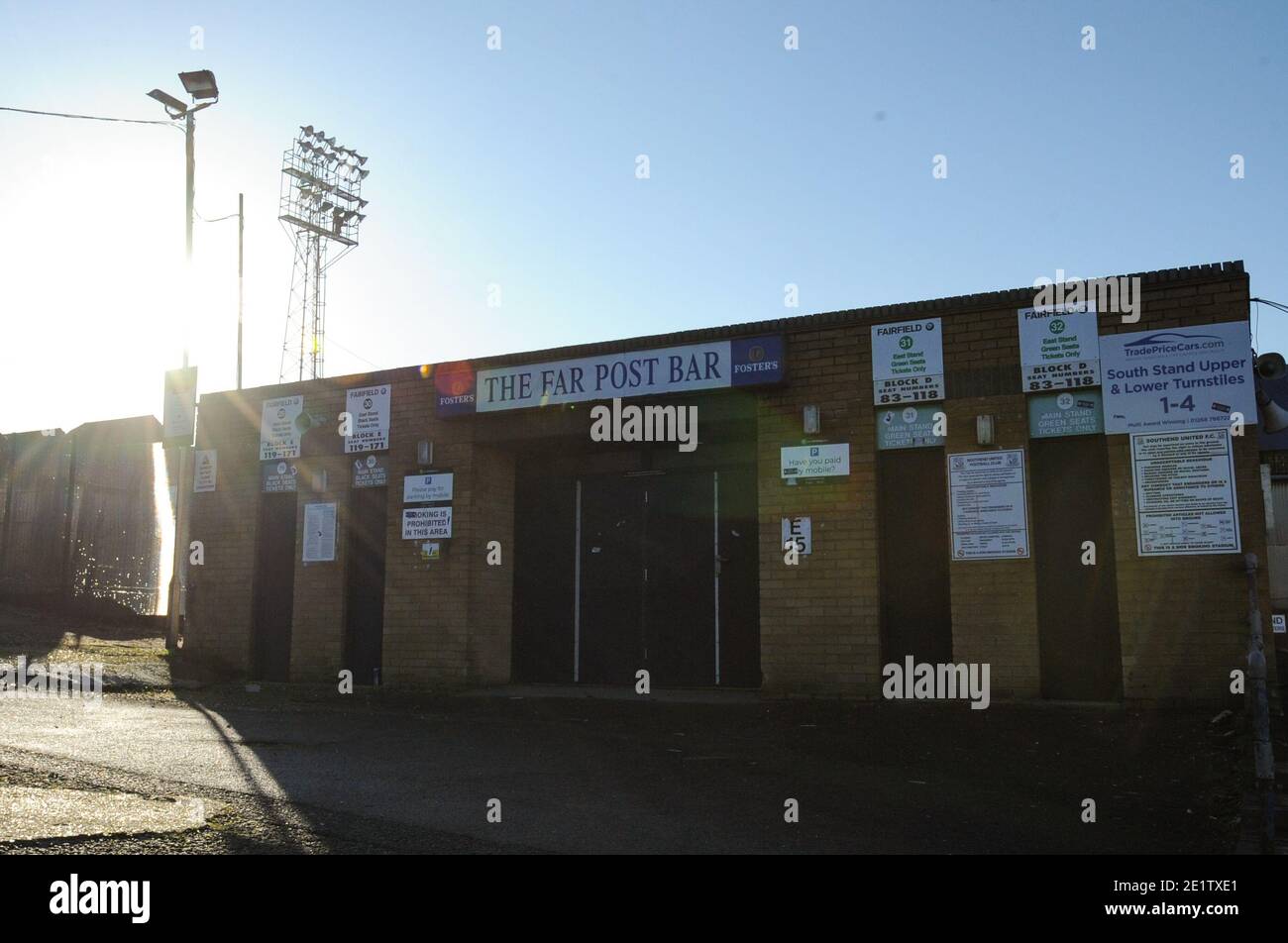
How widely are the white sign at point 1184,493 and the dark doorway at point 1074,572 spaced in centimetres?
40

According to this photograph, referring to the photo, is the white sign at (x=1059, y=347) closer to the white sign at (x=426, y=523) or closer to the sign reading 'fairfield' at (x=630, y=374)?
the sign reading 'fairfield' at (x=630, y=374)

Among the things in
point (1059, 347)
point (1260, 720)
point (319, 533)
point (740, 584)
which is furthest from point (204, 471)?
point (1260, 720)

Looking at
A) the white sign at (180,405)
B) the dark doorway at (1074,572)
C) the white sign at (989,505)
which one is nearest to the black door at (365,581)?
the white sign at (180,405)

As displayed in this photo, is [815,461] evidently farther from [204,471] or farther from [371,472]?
[204,471]

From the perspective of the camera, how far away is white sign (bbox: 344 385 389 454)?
1442 cm

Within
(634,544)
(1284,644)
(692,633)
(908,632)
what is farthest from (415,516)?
(1284,644)

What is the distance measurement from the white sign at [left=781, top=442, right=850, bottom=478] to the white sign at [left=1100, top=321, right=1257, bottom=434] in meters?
2.69

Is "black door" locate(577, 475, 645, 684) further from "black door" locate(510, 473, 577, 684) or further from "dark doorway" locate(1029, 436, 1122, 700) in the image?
"dark doorway" locate(1029, 436, 1122, 700)

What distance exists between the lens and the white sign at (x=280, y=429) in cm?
1523

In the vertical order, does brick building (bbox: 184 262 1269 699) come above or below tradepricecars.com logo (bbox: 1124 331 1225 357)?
below

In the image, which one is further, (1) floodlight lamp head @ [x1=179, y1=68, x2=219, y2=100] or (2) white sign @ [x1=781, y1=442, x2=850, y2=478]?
Answer: (1) floodlight lamp head @ [x1=179, y1=68, x2=219, y2=100]

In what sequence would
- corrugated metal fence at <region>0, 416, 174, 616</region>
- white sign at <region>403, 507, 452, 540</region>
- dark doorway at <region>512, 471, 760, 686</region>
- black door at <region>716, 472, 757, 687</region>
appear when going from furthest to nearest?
corrugated metal fence at <region>0, 416, 174, 616</region>, white sign at <region>403, 507, 452, 540</region>, dark doorway at <region>512, 471, 760, 686</region>, black door at <region>716, 472, 757, 687</region>

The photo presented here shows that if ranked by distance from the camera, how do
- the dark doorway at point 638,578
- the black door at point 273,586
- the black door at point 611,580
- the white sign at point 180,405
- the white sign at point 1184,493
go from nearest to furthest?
the white sign at point 1184,493
the dark doorway at point 638,578
the black door at point 611,580
the black door at point 273,586
the white sign at point 180,405

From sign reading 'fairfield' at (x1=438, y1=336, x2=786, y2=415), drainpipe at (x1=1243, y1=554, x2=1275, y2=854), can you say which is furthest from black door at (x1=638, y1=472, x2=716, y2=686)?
drainpipe at (x1=1243, y1=554, x2=1275, y2=854)
